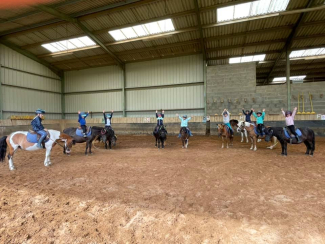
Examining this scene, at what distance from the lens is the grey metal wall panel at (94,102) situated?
1942cm

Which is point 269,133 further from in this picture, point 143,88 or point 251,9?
point 143,88

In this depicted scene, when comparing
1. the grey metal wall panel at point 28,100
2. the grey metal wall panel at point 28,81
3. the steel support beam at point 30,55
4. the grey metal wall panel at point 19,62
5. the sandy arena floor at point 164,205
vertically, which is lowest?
the sandy arena floor at point 164,205

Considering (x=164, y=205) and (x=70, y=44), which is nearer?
(x=164, y=205)

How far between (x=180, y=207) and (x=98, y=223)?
1.46 meters

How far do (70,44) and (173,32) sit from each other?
9.96m

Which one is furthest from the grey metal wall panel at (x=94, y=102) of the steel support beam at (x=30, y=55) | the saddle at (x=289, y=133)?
the saddle at (x=289, y=133)

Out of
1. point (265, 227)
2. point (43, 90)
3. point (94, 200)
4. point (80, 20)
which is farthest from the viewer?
point (43, 90)

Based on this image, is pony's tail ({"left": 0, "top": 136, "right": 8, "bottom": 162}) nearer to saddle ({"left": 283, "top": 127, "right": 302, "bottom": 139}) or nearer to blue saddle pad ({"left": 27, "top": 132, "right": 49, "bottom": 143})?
blue saddle pad ({"left": 27, "top": 132, "right": 49, "bottom": 143})

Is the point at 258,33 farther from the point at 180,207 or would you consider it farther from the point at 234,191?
the point at 180,207

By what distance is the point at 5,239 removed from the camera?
7.52 feet

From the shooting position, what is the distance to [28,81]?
696 inches

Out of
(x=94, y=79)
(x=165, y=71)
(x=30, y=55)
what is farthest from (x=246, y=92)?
(x=30, y=55)

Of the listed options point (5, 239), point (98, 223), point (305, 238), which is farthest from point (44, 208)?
point (305, 238)

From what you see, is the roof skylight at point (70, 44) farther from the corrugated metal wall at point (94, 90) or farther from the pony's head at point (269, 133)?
the pony's head at point (269, 133)
